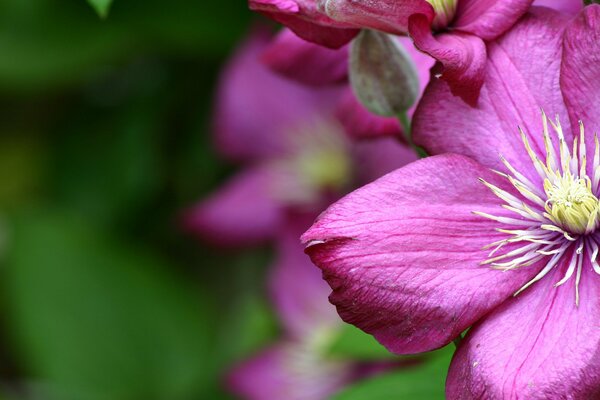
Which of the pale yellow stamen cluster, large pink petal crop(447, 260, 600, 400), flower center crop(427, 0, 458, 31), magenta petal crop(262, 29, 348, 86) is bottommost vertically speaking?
large pink petal crop(447, 260, 600, 400)

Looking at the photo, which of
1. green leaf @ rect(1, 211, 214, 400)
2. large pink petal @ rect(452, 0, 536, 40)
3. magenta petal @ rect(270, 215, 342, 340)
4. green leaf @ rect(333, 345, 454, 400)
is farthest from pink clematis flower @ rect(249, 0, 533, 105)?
green leaf @ rect(1, 211, 214, 400)

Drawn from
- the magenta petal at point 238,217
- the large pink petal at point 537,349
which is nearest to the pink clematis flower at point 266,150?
the magenta petal at point 238,217

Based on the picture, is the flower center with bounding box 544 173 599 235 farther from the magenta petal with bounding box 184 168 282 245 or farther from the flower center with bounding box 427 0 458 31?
the magenta petal with bounding box 184 168 282 245

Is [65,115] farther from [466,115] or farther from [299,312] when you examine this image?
[466,115]

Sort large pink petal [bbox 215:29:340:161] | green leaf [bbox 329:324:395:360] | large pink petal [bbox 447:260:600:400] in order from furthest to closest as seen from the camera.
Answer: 1. large pink petal [bbox 215:29:340:161]
2. green leaf [bbox 329:324:395:360]
3. large pink petal [bbox 447:260:600:400]

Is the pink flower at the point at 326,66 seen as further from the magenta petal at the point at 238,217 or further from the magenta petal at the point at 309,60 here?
the magenta petal at the point at 238,217

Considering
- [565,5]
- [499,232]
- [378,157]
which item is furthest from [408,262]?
[378,157]
